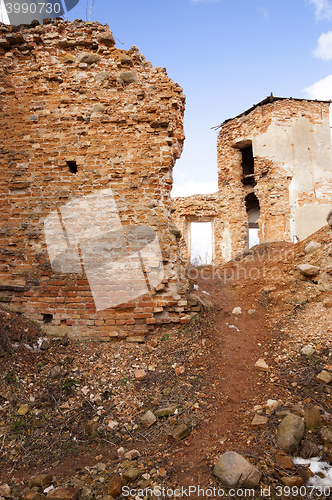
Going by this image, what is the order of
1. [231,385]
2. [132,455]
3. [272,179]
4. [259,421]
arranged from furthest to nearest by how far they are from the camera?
[272,179], [231,385], [259,421], [132,455]

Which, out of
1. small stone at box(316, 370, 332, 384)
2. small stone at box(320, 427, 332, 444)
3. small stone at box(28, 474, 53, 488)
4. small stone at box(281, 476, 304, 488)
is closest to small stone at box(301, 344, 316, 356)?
small stone at box(316, 370, 332, 384)

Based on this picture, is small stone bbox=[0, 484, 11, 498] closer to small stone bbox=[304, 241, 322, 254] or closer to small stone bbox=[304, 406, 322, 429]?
small stone bbox=[304, 406, 322, 429]

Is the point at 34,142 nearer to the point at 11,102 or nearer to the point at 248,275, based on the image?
the point at 11,102

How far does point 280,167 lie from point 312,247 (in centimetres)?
812

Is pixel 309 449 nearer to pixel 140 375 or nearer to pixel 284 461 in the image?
pixel 284 461

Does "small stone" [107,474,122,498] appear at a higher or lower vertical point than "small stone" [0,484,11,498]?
higher

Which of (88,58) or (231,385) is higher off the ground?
(88,58)

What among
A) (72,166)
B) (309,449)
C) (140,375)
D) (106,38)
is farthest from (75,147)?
(309,449)

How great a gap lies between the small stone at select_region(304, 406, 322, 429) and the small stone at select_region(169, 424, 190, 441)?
3.36 feet

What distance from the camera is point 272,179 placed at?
12.2 m

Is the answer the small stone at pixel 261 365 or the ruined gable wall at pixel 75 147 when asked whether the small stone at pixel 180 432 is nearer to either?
the small stone at pixel 261 365

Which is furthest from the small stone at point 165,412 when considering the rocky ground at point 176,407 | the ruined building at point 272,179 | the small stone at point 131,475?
the ruined building at point 272,179

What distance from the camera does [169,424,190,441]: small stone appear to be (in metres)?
2.54

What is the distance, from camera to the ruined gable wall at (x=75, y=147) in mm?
4090
